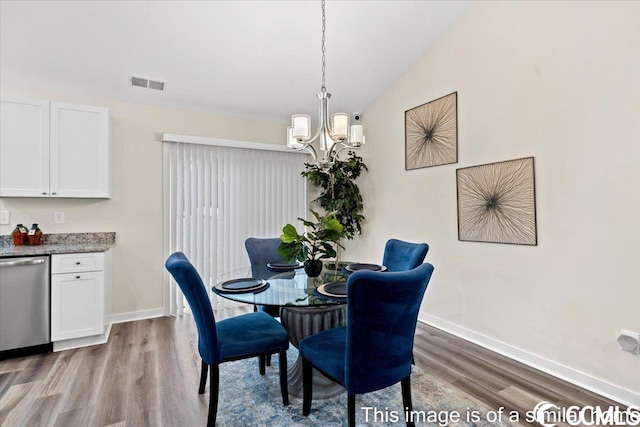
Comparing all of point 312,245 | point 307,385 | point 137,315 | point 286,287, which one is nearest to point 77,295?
point 137,315

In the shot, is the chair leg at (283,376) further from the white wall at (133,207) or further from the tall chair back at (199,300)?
the white wall at (133,207)

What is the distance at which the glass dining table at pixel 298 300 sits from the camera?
190cm

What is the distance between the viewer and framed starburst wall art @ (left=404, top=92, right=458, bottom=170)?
131 inches

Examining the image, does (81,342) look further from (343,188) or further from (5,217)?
(343,188)

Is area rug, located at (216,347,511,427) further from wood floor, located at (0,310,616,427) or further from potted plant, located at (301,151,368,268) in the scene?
potted plant, located at (301,151,368,268)

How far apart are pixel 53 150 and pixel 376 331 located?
339 cm

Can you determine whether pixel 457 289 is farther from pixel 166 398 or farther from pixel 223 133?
pixel 223 133

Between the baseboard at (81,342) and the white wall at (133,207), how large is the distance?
1.95ft

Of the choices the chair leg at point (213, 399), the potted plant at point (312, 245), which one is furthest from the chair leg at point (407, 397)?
the chair leg at point (213, 399)

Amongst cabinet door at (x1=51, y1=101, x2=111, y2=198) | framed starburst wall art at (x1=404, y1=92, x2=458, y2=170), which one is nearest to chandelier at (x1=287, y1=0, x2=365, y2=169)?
framed starburst wall art at (x1=404, y1=92, x2=458, y2=170)

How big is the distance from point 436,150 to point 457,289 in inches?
57.3

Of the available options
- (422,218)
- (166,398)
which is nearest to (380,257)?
(422,218)

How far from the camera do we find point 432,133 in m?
3.55

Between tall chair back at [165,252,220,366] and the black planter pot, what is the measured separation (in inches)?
32.5
